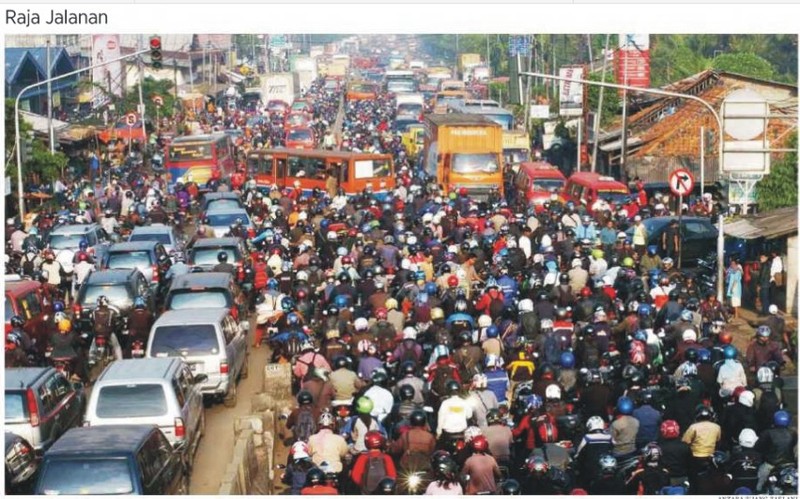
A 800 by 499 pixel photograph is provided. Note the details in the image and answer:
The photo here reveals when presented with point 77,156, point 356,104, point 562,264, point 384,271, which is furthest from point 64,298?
point 356,104

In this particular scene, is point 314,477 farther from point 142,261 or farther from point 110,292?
point 142,261

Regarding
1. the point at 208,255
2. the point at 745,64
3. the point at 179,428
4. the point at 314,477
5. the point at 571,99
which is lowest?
the point at 179,428

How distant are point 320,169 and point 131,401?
32.8m

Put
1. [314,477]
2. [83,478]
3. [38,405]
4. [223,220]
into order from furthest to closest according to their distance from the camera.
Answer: [223,220], [38,405], [83,478], [314,477]

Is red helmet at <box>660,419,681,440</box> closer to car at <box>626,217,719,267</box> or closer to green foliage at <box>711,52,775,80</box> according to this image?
car at <box>626,217,719,267</box>

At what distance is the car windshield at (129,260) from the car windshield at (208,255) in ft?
3.36

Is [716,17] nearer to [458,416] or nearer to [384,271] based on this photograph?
[384,271]

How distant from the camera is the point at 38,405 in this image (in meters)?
17.2

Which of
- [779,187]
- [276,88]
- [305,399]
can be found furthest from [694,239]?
[276,88]

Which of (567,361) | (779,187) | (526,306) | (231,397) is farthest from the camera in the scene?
(779,187)

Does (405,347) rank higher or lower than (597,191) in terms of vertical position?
higher

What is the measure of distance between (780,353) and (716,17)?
539 centimetres

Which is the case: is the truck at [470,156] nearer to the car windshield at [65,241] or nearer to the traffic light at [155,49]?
the traffic light at [155,49]

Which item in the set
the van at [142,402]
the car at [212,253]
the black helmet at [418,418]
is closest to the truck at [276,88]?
the car at [212,253]
